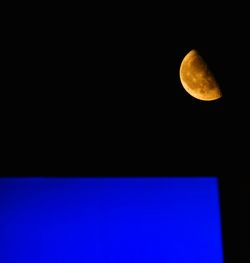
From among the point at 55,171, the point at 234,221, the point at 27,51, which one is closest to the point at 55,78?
the point at 27,51

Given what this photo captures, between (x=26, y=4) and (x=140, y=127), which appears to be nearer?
(x=26, y=4)

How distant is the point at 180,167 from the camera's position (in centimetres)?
307

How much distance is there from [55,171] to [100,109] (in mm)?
634

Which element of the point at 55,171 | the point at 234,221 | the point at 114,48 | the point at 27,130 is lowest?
the point at 234,221

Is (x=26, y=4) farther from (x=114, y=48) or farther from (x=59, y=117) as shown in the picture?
(x=59, y=117)

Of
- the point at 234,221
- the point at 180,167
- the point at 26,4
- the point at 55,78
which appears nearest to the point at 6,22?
the point at 26,4

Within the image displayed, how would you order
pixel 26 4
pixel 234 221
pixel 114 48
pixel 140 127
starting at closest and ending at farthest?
1. pixel 26 4
2. pixel 234 221
3. pixel 114 48
4. pixel 140 127

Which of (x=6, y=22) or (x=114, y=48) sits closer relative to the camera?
(x=6, y=22)

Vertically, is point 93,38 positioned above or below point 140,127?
above

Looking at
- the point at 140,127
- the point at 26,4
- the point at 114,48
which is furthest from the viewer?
the point at 140,127

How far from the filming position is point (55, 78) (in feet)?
9.82

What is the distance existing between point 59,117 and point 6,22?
86 centimetres

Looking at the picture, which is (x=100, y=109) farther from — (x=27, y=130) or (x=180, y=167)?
(x=180, y=167)

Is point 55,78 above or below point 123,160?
above
